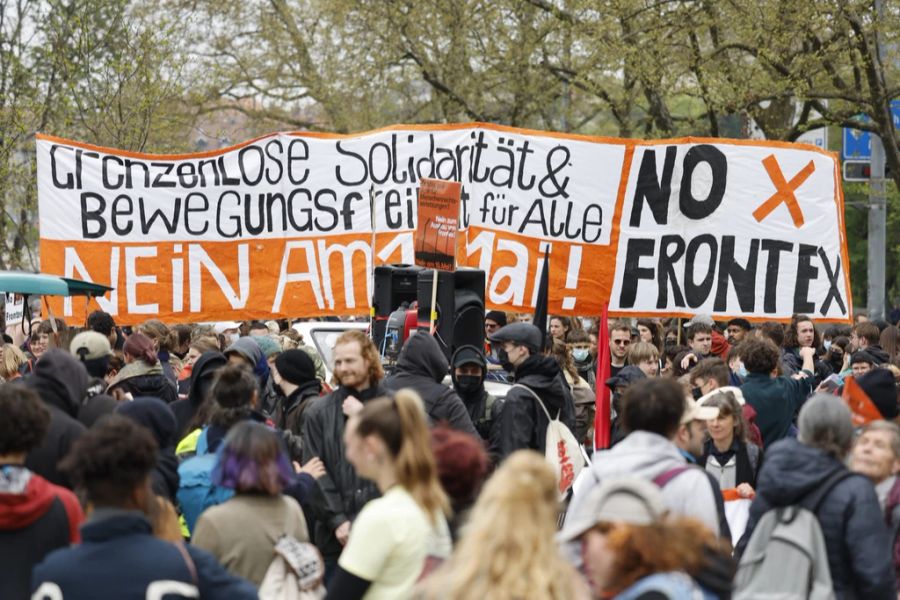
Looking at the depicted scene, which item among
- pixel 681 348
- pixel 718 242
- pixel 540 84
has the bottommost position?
pixel 681 348

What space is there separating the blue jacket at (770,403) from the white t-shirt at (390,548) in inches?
179

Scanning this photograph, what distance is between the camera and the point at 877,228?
21.6 metres

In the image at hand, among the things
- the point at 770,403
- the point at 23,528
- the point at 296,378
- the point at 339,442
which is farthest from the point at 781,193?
the point at 23,528

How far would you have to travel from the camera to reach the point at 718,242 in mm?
12781

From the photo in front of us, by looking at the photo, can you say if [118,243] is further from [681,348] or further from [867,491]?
[867,491]

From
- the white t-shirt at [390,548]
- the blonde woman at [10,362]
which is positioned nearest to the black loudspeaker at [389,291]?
the blonde woman at [10,362]

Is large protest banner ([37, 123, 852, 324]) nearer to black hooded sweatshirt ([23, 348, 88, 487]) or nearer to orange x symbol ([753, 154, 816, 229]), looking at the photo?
orange x symbol ([753, 154, 816, 229])

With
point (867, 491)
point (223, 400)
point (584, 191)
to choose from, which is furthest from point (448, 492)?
point (584, 191)

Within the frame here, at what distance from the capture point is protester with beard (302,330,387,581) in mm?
6562

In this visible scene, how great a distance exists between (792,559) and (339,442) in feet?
7.67

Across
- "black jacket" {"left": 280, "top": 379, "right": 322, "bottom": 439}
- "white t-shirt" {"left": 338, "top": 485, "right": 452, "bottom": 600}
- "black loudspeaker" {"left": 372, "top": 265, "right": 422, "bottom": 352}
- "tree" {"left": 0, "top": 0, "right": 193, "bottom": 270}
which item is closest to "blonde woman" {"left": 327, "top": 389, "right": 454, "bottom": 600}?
"white t-shirt" {"left": 338, "top": 485, "right": 452, "bottom": 600}

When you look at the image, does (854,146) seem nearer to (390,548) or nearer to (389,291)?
(389,291)

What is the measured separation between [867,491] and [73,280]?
26.6 ft

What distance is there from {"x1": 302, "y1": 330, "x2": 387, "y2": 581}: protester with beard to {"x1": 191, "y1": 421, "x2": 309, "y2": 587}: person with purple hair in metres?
1.15
